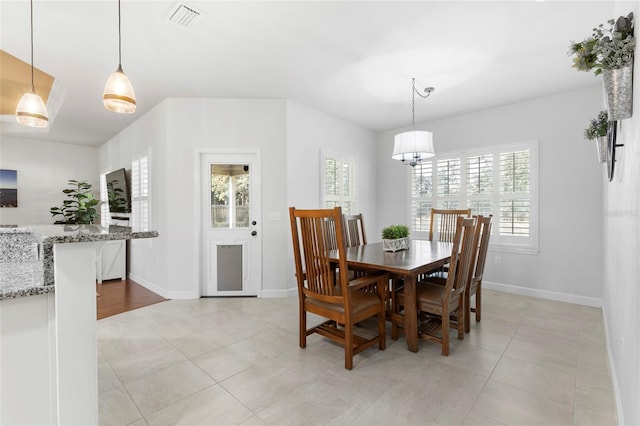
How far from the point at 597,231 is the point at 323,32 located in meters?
3.89

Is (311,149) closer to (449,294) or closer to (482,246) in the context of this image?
(482,246)

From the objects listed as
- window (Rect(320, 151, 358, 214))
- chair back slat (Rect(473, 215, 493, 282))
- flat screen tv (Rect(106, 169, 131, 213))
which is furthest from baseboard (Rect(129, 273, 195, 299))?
chair back slat (Rect(473, 215, 493, 282))

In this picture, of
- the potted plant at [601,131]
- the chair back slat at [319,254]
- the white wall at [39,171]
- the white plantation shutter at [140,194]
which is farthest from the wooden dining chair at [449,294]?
the white wall at [39,171]

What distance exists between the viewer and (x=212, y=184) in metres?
4.11

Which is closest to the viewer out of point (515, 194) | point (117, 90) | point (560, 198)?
point (117, 90)

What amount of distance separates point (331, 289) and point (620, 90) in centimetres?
194

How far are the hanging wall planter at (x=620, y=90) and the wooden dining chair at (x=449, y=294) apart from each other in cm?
113

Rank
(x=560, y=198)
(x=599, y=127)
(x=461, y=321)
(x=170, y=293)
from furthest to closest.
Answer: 1. (x=170, y=293)
2. (x=560, y=198)
3. (x=461, y=321)
4. (x=599, y=127)

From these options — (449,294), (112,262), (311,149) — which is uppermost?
(311,149)

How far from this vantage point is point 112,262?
5.12 metres

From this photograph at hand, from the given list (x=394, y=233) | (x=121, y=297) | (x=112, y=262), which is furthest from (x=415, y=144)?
(x=112, y=262)

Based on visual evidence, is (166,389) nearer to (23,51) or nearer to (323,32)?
(323,32)

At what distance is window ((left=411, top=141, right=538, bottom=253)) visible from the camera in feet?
13.2

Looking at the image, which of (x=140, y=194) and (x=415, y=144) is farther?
(x=140, y=194)
